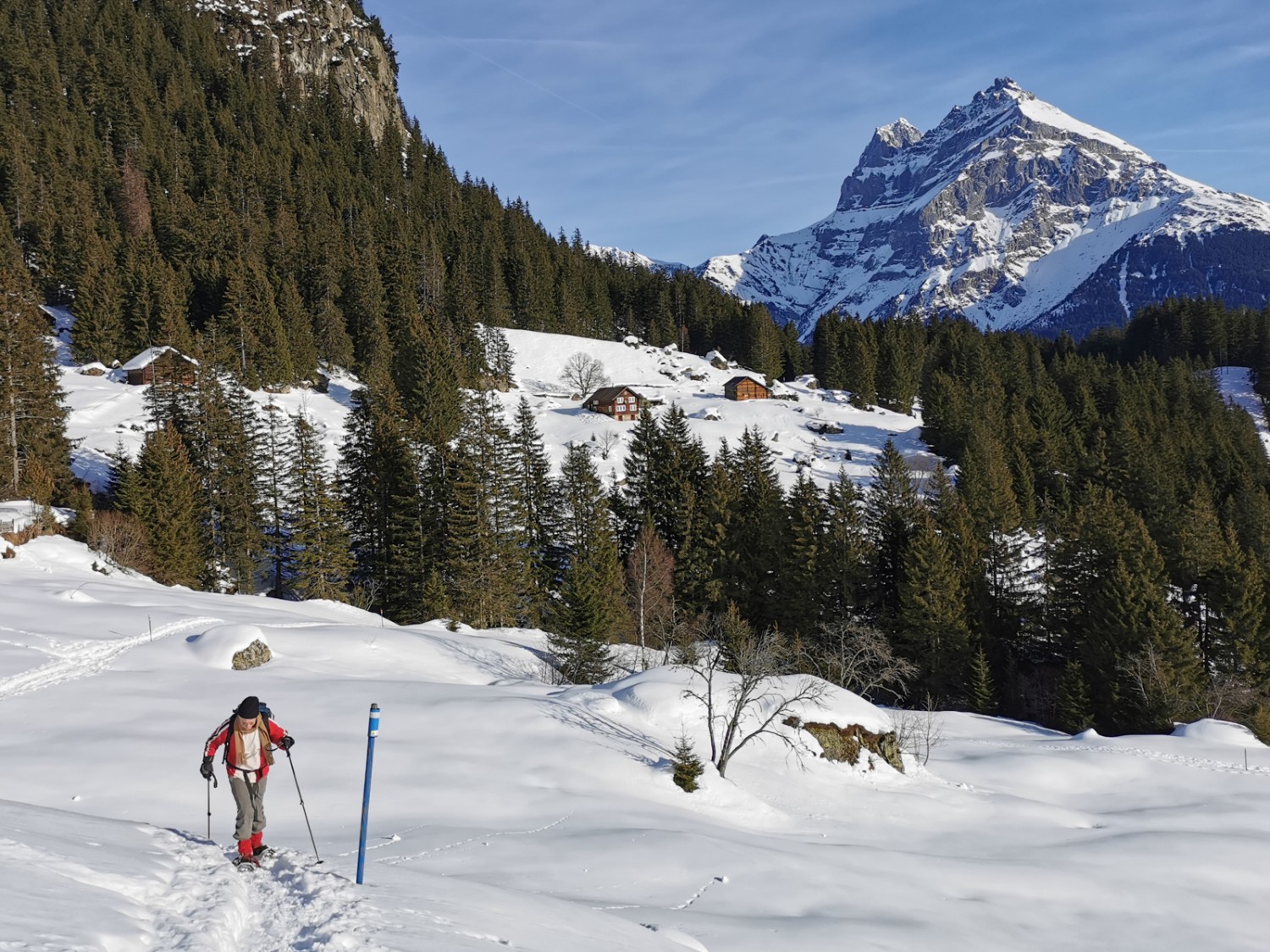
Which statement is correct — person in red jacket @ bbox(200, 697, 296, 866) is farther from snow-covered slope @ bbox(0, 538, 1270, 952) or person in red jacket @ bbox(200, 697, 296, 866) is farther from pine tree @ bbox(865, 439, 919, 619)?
pine tree @ bbox(865, 439, 919, 619)

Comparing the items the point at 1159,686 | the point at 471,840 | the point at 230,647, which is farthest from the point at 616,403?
the point at 471,840

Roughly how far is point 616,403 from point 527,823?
6871cm

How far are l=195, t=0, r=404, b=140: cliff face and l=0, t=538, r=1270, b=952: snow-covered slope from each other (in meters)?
157

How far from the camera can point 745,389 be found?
301 ft

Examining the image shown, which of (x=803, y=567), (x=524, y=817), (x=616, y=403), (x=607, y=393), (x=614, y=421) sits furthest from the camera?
(x=607, y=393)

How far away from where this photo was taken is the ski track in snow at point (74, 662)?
16250 millimetres

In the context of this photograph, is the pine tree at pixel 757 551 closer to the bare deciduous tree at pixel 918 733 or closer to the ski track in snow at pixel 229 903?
the bare deciduous tree at pixel 918 733

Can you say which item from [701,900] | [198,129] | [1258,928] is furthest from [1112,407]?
[198,129]

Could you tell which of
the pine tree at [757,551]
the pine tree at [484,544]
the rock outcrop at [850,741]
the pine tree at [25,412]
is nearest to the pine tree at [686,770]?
the rock outcrop at [850,741]

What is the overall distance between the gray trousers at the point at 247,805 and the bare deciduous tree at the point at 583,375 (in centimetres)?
8130

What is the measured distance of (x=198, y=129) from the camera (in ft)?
378

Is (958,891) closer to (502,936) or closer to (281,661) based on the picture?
(502,936)

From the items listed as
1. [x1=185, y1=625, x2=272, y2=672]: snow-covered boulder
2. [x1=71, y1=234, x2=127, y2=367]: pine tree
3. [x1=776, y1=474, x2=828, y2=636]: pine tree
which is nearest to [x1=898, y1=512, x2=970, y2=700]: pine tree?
[x1=776, y1=474, x2=828, y2=636]: pine tree

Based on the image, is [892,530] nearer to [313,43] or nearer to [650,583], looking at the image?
[650,583]
